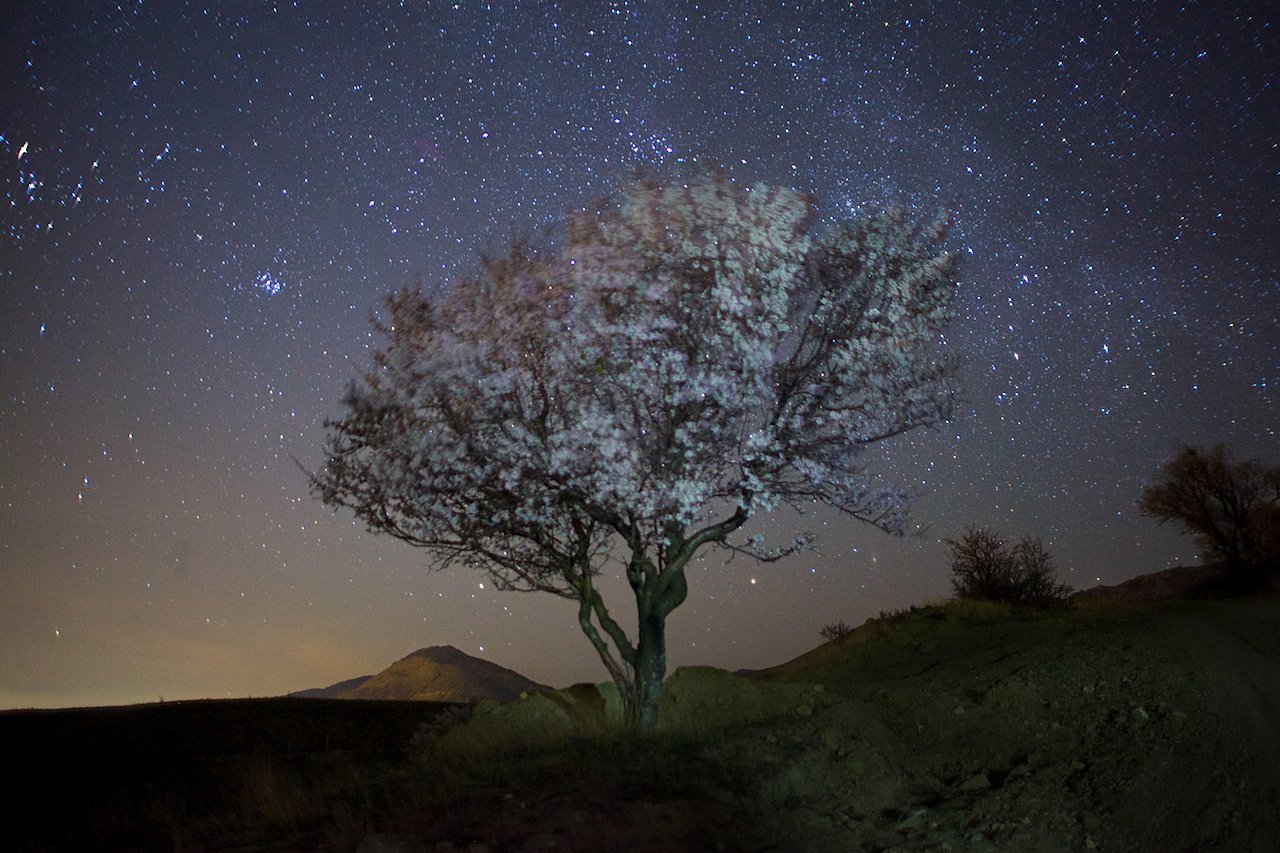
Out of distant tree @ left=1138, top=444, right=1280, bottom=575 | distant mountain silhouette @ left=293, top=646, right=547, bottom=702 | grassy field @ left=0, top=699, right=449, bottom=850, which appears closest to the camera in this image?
grassy field @ left=0, top=699, right=449, bottom=850

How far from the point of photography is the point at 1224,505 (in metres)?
36.9

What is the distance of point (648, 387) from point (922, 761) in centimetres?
627

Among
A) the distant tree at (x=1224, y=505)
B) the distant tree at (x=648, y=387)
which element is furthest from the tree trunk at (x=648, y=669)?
the distant tree at (x=1224, y=505)

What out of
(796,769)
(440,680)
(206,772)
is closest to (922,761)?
(796,769)

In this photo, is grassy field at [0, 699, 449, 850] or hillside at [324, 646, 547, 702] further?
hillside at [324, 646, 547, 702]

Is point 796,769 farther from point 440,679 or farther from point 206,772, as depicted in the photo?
point 440,679

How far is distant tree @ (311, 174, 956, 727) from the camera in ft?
42.1

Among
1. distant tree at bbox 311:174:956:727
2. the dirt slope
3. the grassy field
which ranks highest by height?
distant tree at bbox 311:174:956:727

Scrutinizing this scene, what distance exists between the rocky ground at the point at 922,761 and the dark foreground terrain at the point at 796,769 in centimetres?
4

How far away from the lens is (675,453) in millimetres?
13062

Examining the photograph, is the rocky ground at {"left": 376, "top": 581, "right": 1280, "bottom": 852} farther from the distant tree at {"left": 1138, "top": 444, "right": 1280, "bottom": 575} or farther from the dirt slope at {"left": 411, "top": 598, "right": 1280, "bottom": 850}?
the distant tree at {"left": 1138, "top": 444, "right": 1280, "bottom": 575}

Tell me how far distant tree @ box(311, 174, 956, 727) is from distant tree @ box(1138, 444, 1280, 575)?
94.0 ft

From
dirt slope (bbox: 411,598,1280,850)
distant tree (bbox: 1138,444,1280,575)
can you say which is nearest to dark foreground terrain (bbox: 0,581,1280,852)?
dirt slope (bbox: 411,598,1280,850)

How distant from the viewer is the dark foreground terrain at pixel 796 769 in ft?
30.1
